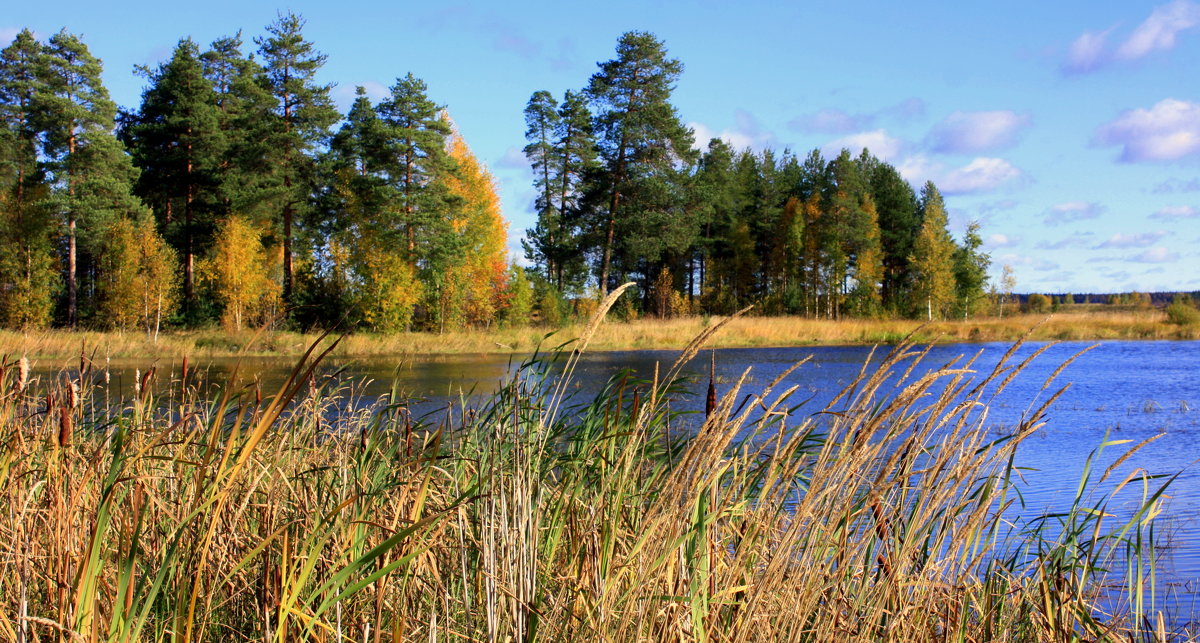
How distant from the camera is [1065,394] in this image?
559 inches

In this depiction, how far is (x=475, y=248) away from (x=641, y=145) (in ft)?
25.2

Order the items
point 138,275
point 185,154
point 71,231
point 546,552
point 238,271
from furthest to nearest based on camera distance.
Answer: point 185,154 → point 238,271 → point 71,231 → point 138,275 → point 546,552

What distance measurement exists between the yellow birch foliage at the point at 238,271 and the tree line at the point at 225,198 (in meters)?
0.06

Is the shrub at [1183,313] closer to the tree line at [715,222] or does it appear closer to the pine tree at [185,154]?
the tree line at [715,222]

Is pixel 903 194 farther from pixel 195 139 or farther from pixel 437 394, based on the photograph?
pixel 437 394

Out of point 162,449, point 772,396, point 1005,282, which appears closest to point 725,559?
point 162,449

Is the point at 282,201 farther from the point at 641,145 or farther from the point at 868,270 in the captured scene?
the point at 868,270

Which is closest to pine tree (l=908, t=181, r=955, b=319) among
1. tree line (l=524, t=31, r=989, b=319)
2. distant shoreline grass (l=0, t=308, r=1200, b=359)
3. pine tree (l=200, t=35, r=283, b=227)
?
tree line (l=524, t=31, r=989, b=319)

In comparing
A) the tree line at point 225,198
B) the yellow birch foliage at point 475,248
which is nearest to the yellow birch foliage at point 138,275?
the tree line at point 225,198

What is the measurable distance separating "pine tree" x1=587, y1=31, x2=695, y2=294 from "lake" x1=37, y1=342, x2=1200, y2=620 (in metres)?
8.93

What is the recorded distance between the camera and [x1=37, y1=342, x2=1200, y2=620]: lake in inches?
220

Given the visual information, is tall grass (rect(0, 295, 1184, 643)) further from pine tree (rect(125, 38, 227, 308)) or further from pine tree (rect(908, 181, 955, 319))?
pine tree (rect(908, 181, 955, 319))

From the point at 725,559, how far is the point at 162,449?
2.13 meters

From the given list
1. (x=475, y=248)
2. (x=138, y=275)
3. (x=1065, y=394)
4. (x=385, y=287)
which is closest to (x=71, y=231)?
(x=138, y=275)
